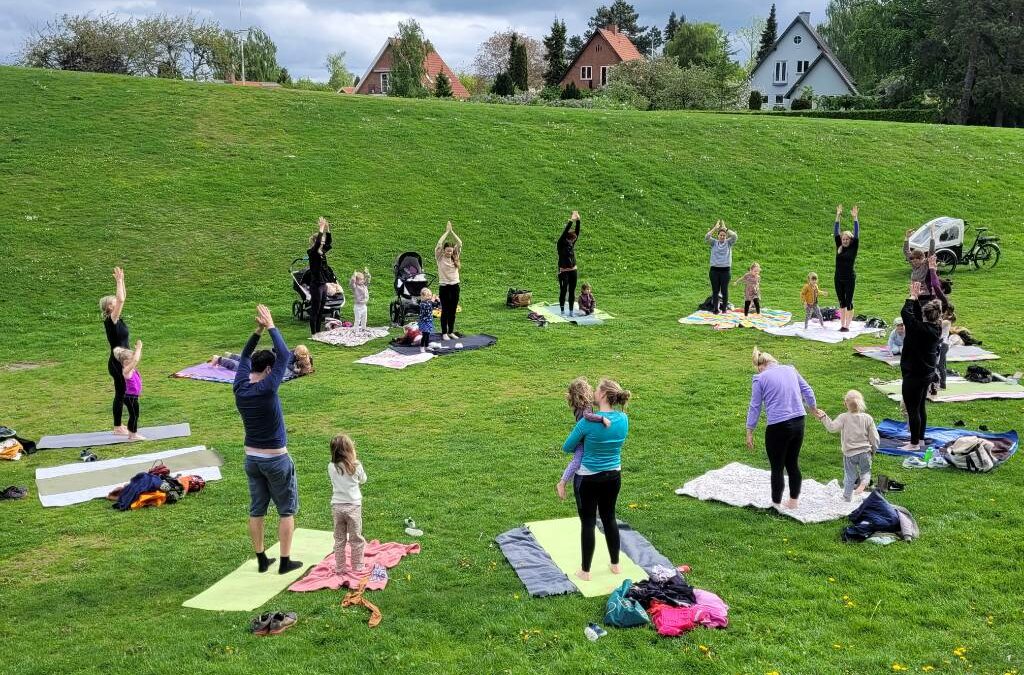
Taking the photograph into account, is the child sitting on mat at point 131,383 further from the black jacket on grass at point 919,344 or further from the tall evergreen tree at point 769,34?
the tall evergreen tree at point 769,34

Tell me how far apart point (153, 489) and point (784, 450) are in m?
8.22

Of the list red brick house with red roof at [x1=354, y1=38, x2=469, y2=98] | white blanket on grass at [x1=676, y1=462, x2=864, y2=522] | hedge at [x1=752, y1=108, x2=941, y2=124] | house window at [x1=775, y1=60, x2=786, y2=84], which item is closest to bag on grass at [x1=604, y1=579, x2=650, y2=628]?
white blanket on grass at [x1=676, y1=462, x2=864, y2=522]

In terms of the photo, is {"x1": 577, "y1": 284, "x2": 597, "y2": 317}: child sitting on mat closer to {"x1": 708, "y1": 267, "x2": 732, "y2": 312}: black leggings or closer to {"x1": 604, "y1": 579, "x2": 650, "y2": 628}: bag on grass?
{"x1": 708, "y1": 267, "x2": 732, "y2": 312}: black leggings

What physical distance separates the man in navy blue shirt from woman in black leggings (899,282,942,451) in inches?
343

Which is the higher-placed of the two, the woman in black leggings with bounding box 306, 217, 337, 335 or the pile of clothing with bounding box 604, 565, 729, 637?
the woman in black leggings with bounding box 306, 217, 337, 335

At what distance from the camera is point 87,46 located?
54.9 metres

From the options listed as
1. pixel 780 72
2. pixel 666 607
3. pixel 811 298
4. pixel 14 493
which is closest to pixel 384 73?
pixel 780 72

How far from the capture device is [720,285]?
2202 cm

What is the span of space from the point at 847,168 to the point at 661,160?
8.27 metres

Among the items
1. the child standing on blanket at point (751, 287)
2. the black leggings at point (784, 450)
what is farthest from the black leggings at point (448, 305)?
the black leggings at point (784, 450)

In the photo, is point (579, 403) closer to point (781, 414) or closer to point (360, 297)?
point (781, 414)

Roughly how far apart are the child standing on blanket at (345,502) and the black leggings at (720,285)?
14965 mm

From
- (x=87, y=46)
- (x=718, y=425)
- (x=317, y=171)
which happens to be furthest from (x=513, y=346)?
(x=87, y=46)

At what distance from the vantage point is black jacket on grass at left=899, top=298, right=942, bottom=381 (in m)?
11.9
